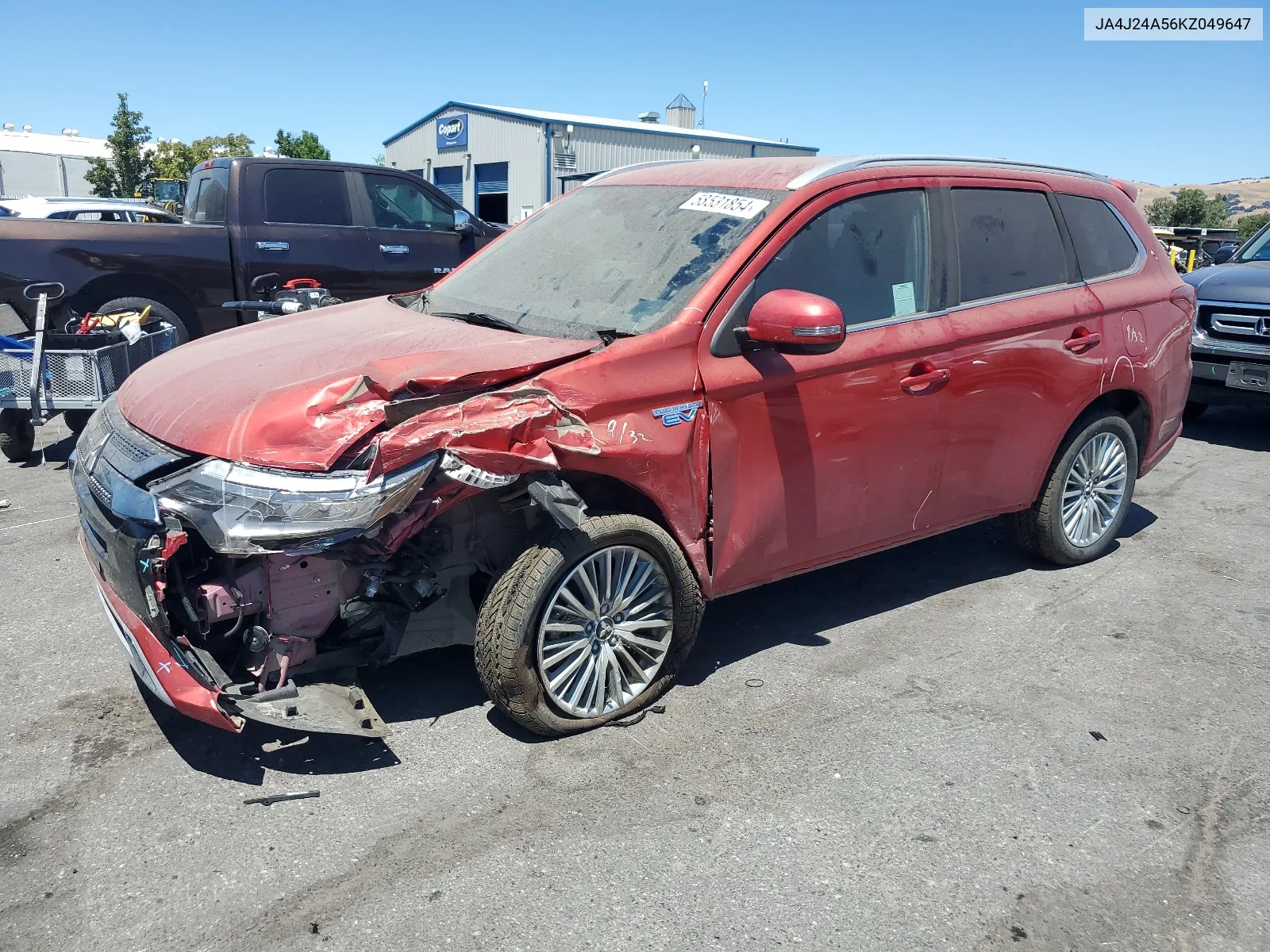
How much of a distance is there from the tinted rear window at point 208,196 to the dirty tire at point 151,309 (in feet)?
3.43

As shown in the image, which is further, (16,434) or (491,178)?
(491,178)

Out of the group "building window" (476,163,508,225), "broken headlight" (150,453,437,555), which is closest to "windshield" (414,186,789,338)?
"broken headlight" (150,453,437,555)

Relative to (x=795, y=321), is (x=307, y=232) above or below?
above

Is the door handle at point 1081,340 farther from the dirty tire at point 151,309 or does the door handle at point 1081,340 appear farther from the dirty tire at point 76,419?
the dirty tire at point 151,309

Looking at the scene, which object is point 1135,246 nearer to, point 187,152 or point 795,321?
point 795,321

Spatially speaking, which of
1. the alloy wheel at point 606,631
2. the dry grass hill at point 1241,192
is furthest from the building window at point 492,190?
the dry grass hill at point 1241,192

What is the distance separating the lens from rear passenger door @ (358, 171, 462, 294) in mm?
9141

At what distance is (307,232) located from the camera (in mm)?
8789

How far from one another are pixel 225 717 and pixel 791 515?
211 cm

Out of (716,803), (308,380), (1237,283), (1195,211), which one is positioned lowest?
(716,803)

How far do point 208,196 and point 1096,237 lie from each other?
24.7 feet

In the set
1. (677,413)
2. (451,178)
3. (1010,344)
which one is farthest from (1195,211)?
(677,413)

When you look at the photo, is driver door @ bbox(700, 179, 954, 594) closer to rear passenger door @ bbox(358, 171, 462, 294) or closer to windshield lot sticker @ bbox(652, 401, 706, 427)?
windshield lot sticker @ bbox(652, 401, 706, 427)

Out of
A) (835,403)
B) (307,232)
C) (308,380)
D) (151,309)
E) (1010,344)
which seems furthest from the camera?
(307,232)
